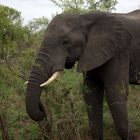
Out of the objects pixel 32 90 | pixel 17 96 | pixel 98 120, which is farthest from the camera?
pixel 98 120

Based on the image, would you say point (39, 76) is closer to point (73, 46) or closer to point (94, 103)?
point (73, 46)

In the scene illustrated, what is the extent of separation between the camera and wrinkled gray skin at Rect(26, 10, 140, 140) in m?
6.33

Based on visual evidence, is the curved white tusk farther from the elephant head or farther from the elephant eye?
the elephant eye

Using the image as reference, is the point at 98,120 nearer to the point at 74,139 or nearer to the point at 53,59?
the point at 74,139

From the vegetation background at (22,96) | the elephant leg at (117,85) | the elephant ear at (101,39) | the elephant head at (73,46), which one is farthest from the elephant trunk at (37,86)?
the elephant leg at (117,85)

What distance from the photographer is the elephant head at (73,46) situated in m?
5.95

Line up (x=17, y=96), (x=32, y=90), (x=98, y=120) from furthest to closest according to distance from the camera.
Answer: (x=98, y=120) < (x=17, y=96) < (x=32, y=90)

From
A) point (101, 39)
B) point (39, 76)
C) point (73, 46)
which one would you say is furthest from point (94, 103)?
point (39, 76)

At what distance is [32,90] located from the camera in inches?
231

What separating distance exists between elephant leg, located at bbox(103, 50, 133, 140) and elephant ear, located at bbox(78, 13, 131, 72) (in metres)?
0.15

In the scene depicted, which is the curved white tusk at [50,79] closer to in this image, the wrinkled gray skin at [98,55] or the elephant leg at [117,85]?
the wrinkled gray skin at [98,55]

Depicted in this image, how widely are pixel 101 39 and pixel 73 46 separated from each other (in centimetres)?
47

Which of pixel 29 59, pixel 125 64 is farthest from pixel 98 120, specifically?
pixel 29 59

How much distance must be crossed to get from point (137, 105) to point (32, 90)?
1.72m
